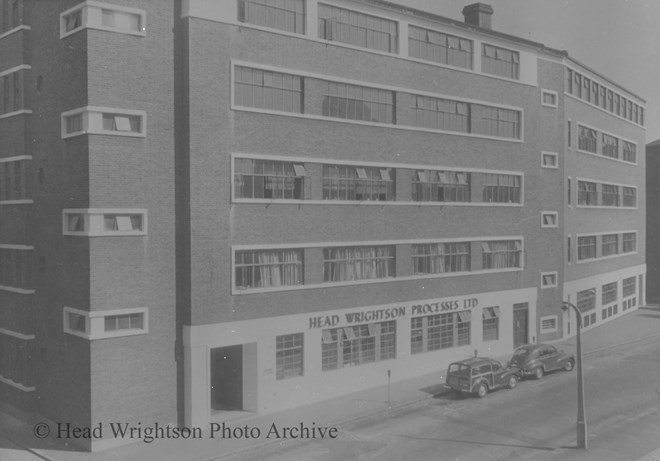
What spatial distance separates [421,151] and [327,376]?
39.9ft

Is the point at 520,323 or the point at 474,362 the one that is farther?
the point at 520,323

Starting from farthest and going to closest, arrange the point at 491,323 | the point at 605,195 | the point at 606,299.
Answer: the point at 606,299 → the point at 605,195 → the point at 491,323

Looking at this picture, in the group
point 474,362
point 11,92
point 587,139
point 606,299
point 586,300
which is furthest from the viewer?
point 606,299

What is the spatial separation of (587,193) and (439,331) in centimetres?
1912

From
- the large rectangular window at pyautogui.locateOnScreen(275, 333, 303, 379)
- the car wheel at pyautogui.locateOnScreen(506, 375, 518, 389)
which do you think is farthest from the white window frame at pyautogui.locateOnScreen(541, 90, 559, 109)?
the large rectangular window at pyautogui.locateOnScreen(275, 333, 303, 379)

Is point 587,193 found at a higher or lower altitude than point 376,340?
higher

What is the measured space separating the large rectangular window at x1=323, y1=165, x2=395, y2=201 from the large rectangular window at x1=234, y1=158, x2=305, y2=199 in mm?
1609

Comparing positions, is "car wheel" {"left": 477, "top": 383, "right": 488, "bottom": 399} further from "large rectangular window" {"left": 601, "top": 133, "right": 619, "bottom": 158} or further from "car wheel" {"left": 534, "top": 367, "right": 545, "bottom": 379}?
"large rectangular window" {"left": 601, "top": 133, "right": 619, "bottom": 158}

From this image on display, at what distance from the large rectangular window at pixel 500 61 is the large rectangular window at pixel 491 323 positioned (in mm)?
13249

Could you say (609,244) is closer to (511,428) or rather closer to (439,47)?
(439,47)

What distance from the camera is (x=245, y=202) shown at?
1055 inches

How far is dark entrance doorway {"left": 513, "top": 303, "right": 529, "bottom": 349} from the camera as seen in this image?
38938 mm

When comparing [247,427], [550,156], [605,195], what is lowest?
[247,427]

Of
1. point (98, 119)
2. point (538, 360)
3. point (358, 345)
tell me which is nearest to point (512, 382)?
point (538, 360)
